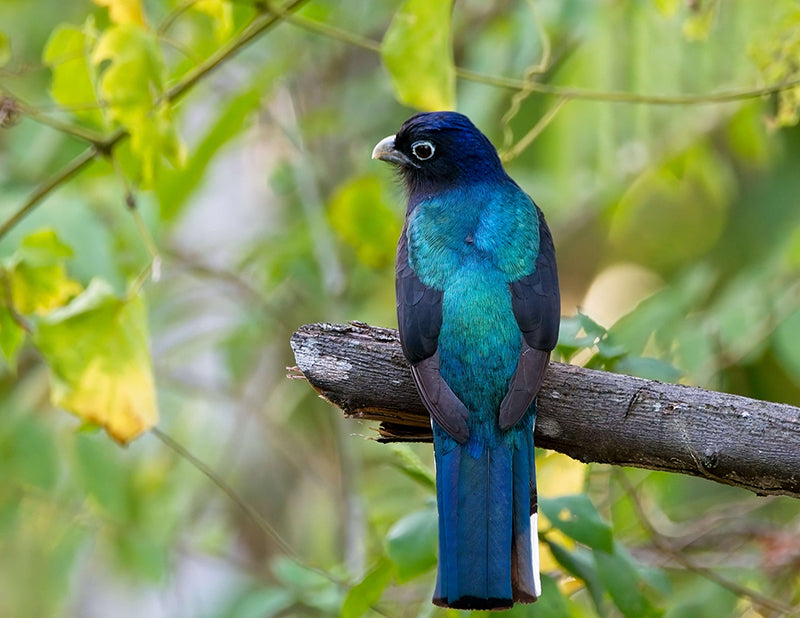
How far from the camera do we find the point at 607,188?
544cm

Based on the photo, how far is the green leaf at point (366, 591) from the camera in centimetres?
294

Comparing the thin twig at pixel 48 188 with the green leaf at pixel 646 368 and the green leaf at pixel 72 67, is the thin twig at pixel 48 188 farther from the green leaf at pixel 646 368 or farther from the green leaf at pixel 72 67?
the green leaf at pixel 646 368

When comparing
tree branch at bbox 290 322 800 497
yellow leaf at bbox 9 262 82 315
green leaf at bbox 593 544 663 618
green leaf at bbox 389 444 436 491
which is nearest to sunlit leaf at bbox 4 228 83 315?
yellow leaf at bbox 9 262 82 315

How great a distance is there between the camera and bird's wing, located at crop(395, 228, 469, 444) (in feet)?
9.77

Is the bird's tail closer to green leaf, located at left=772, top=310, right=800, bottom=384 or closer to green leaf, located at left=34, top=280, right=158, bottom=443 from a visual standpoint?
green leaf, located at left=34, top=280, right=158, bottom=443

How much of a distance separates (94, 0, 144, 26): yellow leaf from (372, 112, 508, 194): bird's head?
1.10 meters

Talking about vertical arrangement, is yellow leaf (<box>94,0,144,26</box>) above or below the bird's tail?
above

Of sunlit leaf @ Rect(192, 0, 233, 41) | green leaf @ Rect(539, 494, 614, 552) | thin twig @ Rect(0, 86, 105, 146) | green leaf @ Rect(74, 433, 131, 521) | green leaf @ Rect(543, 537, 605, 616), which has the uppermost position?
sunlit leaf @ Rect(192, 0, 233, 41)

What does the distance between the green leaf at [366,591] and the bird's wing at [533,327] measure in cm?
47

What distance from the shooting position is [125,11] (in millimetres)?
3287

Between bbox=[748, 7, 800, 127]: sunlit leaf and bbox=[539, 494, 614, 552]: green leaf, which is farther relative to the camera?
bbox=[748, 7, 800, 127]: sunlit leaf

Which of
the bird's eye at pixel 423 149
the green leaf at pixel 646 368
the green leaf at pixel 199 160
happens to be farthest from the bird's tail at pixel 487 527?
the green leaf at pixel 199 160

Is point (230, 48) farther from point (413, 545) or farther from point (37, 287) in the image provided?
point (413, 545)

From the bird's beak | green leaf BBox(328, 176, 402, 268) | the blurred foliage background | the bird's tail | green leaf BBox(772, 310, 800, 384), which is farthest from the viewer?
green leaf BBox(328, 176, 402, 268)
